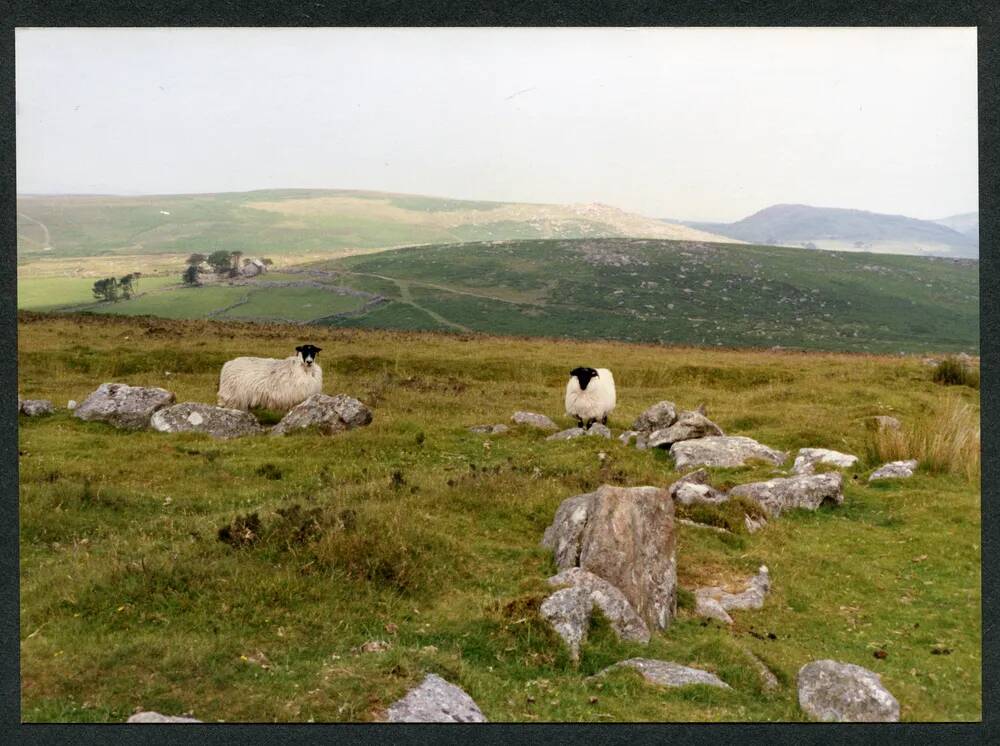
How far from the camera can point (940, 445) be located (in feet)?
55.8

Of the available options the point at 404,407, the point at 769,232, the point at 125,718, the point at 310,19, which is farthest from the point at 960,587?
the point at 769,232

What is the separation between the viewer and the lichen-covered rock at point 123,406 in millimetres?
→ 19406

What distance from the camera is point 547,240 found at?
114 metres

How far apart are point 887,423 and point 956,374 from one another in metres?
12.3

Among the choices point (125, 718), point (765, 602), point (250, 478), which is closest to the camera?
Answer: point (125, 718)

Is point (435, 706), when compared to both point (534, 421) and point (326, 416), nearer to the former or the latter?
point (326, 416)

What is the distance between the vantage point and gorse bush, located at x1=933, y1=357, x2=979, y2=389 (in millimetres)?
29578

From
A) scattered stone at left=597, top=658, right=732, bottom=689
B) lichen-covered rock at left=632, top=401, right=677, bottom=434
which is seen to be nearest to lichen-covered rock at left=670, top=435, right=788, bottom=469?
lichen-covered rock at left=632, top=401, right=677, bottom=434

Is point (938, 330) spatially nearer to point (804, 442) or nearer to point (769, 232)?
point (769, 232)

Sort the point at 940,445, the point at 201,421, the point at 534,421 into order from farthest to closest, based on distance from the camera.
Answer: the point at 534,421 → the point at 201,421 → the point at 940,445

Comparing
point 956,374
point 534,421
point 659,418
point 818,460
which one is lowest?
point 818,460

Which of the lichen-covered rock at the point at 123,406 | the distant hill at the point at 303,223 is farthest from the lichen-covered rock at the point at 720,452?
the distant hill at the point at 303,223

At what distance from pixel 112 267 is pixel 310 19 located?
77.7 m

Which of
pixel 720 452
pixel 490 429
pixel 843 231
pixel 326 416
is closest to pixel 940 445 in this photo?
pixel 720 452
